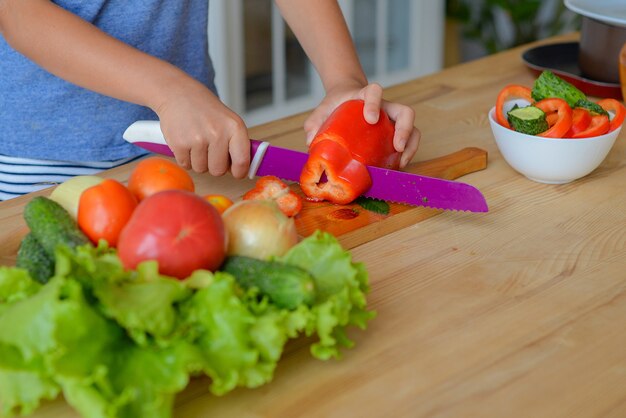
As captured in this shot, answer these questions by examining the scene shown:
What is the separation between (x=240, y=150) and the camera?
1175 mm

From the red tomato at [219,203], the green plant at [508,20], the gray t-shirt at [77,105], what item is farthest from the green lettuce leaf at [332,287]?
the green plant at [508,20]

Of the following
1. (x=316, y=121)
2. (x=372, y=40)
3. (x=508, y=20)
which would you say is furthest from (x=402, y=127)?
(x=508, y=20)

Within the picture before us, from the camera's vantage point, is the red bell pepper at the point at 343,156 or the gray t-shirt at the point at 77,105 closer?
the red bell pepper at the point at 343,156

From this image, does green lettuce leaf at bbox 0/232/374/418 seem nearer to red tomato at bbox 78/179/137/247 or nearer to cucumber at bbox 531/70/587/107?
red tomato at bbox 78/179/137/247

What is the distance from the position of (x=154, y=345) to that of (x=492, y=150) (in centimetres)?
85

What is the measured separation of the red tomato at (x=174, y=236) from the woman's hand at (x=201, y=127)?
320 millimetres

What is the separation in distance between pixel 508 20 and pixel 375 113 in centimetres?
284

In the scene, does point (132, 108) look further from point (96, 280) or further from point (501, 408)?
point (501, 408)

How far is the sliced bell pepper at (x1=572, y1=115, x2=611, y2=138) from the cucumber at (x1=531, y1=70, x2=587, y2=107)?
0.05 meters

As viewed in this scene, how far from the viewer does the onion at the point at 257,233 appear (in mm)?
903

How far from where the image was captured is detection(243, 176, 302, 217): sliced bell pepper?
1159mm

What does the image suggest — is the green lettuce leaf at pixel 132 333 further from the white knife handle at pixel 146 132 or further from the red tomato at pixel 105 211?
the white knife handle at pixel 146 132

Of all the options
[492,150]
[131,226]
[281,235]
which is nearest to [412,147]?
[492,150]

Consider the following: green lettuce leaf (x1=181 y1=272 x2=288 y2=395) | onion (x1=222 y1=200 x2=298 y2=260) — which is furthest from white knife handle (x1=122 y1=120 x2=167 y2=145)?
green lettuce leaf (x1=181 y1=272 x2=288 y2=395)
